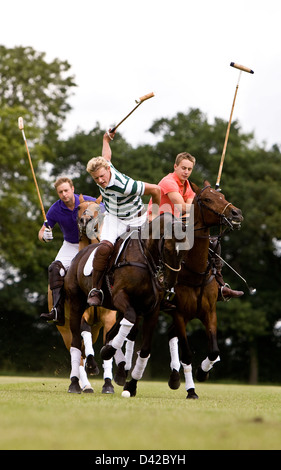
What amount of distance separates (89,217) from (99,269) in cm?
143

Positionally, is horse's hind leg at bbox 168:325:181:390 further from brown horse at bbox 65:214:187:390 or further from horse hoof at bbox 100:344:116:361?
horse hoof at bbox 100:344:116:361

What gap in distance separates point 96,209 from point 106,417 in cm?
509

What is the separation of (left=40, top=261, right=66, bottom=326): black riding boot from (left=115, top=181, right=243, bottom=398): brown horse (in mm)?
1540

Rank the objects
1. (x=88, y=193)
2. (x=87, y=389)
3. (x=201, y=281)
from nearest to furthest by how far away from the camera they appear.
→ 1. (x=201, y=281)
2. (x=87, y=389)
3. (x=88, y=193)

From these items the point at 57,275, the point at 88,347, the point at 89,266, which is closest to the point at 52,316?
the point at 57,275

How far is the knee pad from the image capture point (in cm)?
1122

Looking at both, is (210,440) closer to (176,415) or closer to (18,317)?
(176,415)

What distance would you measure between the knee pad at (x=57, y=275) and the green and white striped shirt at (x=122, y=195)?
188cm

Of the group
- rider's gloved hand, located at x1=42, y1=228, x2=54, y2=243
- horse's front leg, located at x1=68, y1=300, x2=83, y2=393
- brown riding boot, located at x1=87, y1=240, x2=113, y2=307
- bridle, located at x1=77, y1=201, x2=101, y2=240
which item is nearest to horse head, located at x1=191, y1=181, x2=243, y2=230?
brown riding boot, located at x1=87, y1=240, x2=113, y2=307

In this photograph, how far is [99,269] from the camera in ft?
31.6

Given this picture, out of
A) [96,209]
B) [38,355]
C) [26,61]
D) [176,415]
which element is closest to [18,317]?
[38,355]

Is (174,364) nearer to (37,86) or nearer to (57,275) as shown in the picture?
(57,275)

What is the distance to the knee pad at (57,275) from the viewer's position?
1122 centimetres
